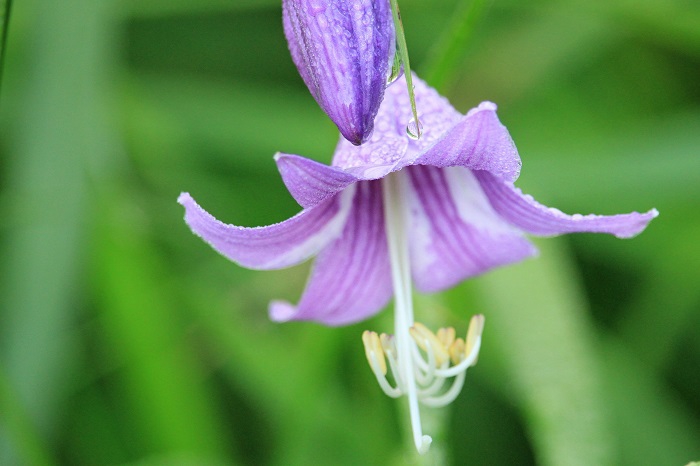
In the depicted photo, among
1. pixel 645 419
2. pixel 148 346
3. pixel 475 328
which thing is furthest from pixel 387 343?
pixel 645 419

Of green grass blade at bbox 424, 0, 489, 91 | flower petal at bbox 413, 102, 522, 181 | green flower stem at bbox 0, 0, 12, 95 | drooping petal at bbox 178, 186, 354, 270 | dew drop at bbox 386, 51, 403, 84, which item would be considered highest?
green grass blade at bbox 424, 0, 489, 91

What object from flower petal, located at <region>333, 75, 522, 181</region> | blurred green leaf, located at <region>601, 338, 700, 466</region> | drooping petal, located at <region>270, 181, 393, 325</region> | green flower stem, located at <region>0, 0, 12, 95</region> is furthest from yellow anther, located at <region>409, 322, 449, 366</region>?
blurred green leaf, located at <region>601, 338, 700, 466</region>

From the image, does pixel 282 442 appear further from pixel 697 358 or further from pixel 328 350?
pixel 697 358

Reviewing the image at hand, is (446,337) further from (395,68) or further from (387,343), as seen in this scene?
(395,68)

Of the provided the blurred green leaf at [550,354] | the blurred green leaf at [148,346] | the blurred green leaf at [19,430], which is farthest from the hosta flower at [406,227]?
the blurred green leaf at [148,346]

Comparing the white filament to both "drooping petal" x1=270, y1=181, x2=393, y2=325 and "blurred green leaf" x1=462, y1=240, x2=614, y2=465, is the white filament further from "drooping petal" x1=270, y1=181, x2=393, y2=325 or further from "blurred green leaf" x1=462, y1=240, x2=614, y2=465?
"blurred green leaf" x1=462, y1=240, x2=614, y2=465

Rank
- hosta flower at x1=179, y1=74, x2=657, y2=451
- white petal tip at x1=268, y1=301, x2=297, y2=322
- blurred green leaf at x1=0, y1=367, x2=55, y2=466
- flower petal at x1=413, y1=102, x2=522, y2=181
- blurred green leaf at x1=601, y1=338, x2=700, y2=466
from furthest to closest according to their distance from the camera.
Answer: blurred green leaf at x1=601, y1=338, x2=700, y2=466 < blurred green leaf at x1=0, y1=367, x2=55, y2=466 < white petal tip at x1=268, y1=301, x2=297, y2=322 < hosta flower at x1=179, y1=74, x2=657, y2=451 < flower petal at x1=413, y1=102, x2=522, y2=181

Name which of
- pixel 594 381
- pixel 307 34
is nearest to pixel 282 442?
pixel 594 381
